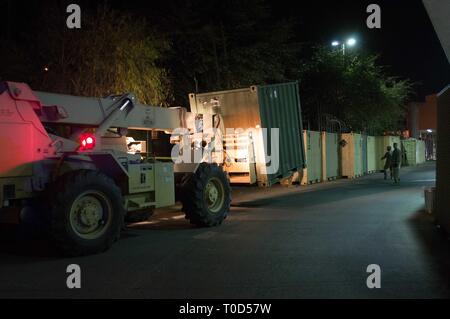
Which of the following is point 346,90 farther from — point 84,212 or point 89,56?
point 84,212

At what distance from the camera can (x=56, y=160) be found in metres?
8.42

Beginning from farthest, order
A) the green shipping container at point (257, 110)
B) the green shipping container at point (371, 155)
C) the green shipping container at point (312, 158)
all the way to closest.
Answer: the green shipping container at point (371, 155) < the green shipping container at point (312, 158) < the green shipping container at point (257, 110)

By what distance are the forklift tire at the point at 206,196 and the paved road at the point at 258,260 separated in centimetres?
29

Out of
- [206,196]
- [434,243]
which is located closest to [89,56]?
[206,196]

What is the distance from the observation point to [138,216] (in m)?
12.1

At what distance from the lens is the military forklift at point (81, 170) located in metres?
7.87

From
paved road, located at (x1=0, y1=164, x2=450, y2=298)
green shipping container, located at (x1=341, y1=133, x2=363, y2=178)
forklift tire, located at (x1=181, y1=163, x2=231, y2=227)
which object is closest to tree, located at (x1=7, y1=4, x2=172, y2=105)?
paved road, located at (x1=0, y1=164, x2=450, y2=298)

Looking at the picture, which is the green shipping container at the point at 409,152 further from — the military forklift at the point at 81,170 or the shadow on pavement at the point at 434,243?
the military forklift at the point at 81,170

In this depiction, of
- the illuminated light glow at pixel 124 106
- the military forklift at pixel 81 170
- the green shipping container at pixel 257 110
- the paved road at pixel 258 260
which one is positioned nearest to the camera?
the paved road at pixel 258 260

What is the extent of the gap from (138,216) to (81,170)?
13.0 ft

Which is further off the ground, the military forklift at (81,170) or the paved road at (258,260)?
the military forklift at (81,170)

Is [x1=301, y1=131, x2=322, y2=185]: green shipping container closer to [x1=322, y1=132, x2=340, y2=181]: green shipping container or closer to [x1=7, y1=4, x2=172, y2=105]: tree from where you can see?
[x1=322, y1=132, x2=340, y2=181]: green shipping container

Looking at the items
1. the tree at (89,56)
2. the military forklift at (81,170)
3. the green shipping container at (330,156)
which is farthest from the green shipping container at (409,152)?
the military forklift at (81,170)

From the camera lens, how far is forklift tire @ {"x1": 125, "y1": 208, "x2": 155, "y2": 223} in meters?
11.9
